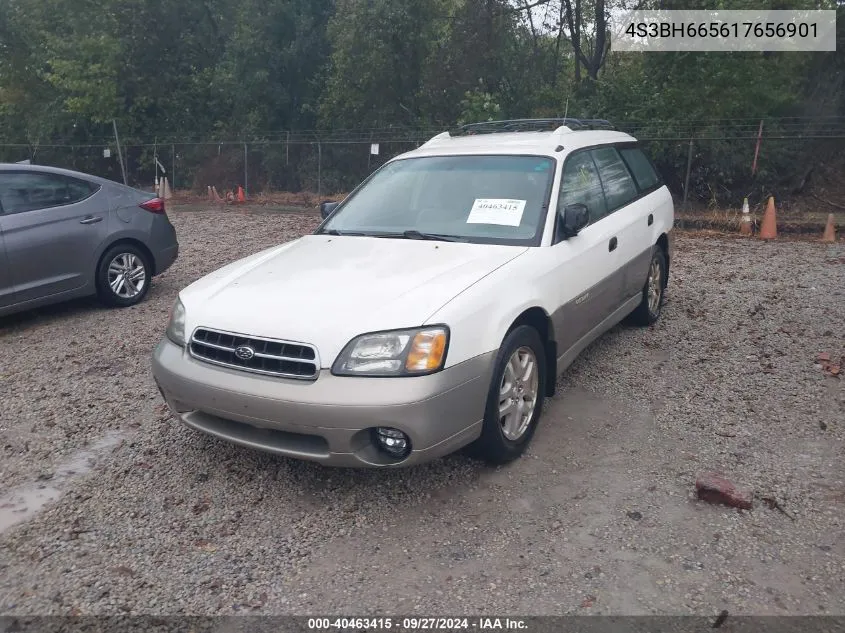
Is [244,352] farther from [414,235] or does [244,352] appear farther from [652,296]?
[652,296]

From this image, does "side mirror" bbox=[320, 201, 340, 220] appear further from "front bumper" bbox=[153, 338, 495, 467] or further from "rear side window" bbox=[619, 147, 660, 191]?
"rear side window" bbox=[619, 147, 660, 191]

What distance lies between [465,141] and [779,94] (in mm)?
12707

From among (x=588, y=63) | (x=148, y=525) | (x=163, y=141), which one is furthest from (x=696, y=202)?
(x=163, y=141)

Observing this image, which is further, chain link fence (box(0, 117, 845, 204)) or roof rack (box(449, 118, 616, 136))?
chain link fence (box(0, 117, 845, 204))

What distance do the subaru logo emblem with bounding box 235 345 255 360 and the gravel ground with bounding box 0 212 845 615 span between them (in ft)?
2.50

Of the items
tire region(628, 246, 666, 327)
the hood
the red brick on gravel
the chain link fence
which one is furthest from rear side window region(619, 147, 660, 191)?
the chain link fence

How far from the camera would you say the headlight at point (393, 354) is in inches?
128

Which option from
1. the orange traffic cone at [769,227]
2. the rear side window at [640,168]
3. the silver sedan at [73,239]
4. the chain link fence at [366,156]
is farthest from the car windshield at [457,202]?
the chain link fence at [366,156]

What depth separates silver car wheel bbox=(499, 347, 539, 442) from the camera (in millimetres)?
3777

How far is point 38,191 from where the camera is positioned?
22.3 feet

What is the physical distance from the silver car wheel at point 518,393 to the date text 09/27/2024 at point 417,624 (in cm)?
120

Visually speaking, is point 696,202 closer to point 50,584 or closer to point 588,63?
point 588,63

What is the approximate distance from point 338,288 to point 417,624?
1.67 m

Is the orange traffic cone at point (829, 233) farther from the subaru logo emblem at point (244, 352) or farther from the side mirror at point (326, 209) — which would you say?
the subaru logo emblem at point (244, 352)
